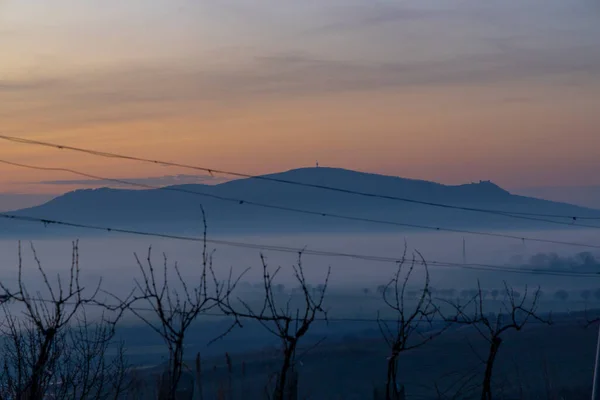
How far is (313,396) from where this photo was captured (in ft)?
113

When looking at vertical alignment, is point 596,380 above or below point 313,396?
above

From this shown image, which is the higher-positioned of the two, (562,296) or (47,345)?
(47,345)

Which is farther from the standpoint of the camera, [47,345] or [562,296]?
[562,296]

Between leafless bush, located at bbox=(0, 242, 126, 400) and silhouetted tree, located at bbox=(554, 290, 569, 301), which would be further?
silhouetted tree, located at bbox=(554, 290, 569, 301)

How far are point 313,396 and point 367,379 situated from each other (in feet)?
13.5

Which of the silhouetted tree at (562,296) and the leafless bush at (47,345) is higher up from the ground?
the leafless bush at (47,345)

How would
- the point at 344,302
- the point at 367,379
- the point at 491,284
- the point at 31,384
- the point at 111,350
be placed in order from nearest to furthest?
the point at 31,384 < the point at 367,379 < the point at 111,350 < the point at 344,302 < the point at 491,284

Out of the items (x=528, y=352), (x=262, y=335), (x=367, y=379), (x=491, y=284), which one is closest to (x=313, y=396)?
(x=367, y=379)

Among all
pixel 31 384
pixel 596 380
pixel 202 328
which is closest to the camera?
pixel 31 384

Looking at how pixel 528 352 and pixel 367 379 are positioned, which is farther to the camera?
pixel 528 352

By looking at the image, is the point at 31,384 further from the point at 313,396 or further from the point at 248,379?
the point at 248,379

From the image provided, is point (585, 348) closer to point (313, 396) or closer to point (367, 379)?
point (367, 379)

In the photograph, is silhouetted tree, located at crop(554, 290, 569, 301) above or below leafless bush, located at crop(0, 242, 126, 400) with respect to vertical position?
below

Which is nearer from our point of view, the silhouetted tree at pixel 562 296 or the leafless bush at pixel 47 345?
the leafless bush at pixel 47 345
